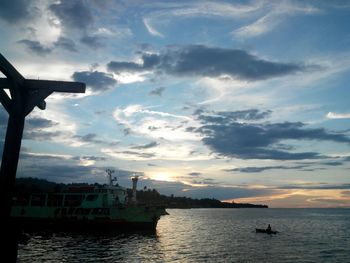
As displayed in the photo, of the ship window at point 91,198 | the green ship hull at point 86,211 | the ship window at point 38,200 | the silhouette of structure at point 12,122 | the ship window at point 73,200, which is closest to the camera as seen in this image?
the silhouette of structure at point 12,122

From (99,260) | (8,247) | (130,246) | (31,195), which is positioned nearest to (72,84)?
(8,247)

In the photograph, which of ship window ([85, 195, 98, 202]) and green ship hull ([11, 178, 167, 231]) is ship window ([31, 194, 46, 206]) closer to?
green ship hull ([11, 178, 167, 231])

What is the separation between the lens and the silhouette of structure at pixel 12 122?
8594 mm

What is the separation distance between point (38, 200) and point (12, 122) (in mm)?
46712

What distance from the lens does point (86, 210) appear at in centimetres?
4912

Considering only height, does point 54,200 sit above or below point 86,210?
above

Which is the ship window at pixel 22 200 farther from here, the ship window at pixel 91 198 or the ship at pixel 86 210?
the ship window at pixel 91 198

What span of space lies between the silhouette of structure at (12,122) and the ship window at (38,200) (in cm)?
4576

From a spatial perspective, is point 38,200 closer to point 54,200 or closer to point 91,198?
point 54,200

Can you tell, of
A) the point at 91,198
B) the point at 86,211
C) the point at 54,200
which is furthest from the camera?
the point at 54,200

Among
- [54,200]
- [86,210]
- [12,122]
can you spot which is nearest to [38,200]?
[54,200]

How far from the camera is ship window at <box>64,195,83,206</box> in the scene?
164 feet

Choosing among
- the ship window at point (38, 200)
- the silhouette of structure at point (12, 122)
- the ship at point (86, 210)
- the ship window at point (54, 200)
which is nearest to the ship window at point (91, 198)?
the ship at point (86, 210)

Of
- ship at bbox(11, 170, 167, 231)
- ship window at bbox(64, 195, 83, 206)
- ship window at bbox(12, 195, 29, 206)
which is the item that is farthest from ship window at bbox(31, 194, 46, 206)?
ship window at bbox(64, 195, 83, 206)
